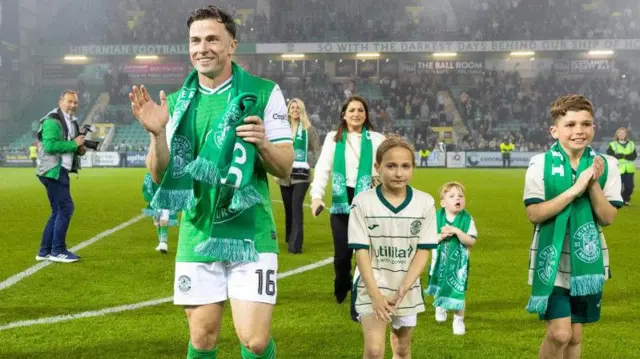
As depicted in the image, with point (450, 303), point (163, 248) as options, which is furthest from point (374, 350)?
point (163, 248)

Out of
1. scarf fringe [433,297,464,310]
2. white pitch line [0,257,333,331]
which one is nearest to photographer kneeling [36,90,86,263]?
white pitch line [0,257,333,331]

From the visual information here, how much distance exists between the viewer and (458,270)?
534 cm

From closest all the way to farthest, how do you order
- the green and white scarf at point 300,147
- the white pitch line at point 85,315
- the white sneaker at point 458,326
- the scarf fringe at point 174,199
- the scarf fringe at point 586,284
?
1. the scarf fringe at point 174,199
2. the scarf fringe at point 586,284
3. the white sneaker at point 458,326
4. the white pitch line at point 85,315
5. the green and white scarf at point 300,147

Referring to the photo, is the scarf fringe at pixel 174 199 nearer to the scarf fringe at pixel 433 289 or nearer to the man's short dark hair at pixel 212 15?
the man's short dark hair at pixel 212 15

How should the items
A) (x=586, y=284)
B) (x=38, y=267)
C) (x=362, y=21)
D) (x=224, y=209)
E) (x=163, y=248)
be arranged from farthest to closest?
(x=362, y=21) < (x=163, y=248) < (x=38, y=267) < (x=586, y=284) < (x=224, y=209)

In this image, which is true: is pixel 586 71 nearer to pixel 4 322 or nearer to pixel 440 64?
pixel 440 64

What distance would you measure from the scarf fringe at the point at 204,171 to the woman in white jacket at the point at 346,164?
9.67 feet

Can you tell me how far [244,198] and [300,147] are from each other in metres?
6.00

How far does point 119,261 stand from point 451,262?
210 inches

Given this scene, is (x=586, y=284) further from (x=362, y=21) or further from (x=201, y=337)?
(x=362, y=21)

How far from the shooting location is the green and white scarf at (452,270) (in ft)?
17.5

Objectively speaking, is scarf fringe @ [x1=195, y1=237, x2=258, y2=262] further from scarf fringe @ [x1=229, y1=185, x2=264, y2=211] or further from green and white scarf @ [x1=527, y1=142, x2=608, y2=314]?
green and white scarf @ [x1=527, y1=142, x2=608, y2=314]

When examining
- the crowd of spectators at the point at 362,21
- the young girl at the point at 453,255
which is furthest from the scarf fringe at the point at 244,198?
the crowd of spectators at the point at 362,21

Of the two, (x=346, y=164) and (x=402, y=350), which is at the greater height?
(x=346, y=164)
